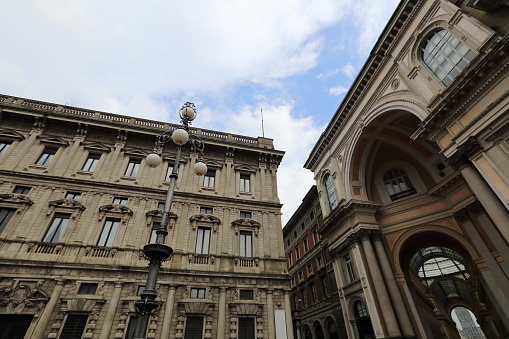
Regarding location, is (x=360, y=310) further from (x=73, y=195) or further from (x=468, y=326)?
(x=468, y=326)

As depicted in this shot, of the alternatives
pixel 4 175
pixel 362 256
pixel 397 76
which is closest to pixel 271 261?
pixel 362 256

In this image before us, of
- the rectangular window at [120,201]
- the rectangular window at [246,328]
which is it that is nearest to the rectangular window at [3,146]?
the rectangular window at [120,201]

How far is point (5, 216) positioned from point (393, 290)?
74.6 ft

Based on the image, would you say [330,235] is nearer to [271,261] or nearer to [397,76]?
[271,261]

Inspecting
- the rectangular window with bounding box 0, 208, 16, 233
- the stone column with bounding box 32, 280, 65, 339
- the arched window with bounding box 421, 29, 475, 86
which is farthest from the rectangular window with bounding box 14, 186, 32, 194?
the arched window with bounding box 421, 29, 475, 86

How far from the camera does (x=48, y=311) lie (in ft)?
36.7

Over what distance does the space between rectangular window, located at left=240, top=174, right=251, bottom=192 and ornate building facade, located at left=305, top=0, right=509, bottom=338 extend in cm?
731

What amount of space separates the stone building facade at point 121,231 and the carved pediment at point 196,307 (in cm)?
5

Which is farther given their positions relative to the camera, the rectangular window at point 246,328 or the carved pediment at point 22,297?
the rectangular window at point 246,328

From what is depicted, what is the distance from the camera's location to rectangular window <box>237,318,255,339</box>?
12.9 m

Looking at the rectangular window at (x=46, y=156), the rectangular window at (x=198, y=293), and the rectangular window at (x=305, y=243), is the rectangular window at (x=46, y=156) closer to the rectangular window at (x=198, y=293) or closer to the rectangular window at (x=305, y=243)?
the rectangular window at (x=198, y=293)

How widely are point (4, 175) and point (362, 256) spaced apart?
22.7 metres

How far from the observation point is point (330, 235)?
70.7 ft

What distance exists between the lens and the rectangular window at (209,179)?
18.2 meters
